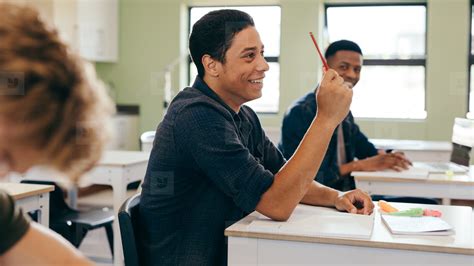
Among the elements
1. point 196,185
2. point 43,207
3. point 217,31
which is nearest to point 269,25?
point 43,207

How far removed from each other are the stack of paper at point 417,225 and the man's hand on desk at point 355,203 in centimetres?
12

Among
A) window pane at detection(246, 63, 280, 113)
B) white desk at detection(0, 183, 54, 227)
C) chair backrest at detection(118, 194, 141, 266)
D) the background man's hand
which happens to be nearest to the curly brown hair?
chair backrest at detection(118, 194, 141, 266)

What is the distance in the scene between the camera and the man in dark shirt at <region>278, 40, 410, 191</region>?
3055mm

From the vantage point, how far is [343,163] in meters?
3.31

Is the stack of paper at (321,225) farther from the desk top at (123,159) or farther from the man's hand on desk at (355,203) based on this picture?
the desk top at (123,159)

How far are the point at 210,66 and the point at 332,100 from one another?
39 cm

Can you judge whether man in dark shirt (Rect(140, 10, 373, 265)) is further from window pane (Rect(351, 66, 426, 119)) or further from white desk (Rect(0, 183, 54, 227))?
window pane (Rect(351, 66, 426, 119))

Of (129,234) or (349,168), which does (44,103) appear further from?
(349,168)

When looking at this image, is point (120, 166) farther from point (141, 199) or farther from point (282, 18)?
point (282, 18)

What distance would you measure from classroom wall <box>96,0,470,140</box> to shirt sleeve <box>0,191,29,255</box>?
18.6ft

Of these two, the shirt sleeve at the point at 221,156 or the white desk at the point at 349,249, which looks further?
the shirt sleeve at the point at 221,156

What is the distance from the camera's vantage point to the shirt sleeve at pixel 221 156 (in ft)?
5.45

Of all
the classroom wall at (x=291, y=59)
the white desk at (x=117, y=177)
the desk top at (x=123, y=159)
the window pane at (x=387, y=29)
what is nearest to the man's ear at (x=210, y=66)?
the desk top at (x=123, y=159)

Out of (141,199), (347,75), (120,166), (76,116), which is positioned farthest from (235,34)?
(120,166)
